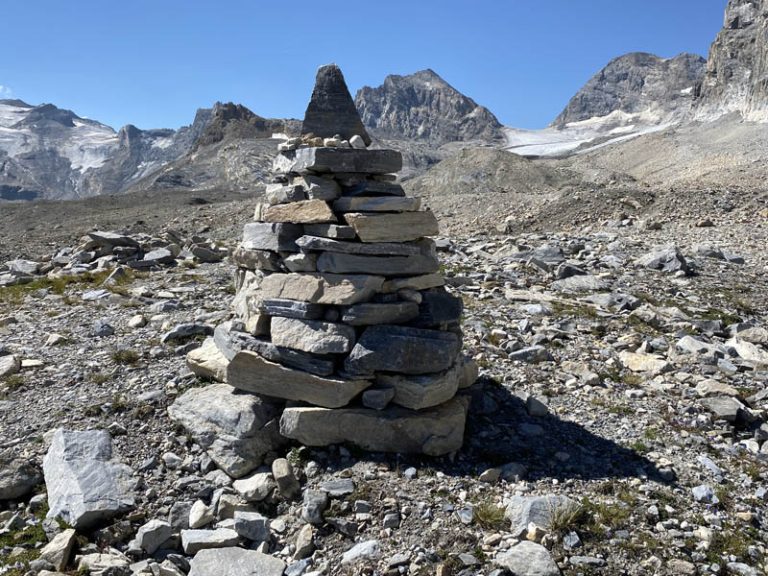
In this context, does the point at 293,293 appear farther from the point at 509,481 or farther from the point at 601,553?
the point at 601,553

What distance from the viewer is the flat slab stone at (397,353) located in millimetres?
Answer: 6430

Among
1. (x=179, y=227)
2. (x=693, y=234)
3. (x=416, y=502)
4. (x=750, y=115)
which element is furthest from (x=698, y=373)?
(x=750, y=115)

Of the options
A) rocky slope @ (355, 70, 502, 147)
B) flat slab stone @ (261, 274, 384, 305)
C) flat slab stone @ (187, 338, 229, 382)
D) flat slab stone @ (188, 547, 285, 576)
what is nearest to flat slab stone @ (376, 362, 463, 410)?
flat slab stone @ (261, 274, 384, 305)

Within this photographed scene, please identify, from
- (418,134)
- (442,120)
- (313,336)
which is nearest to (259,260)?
(313,336)

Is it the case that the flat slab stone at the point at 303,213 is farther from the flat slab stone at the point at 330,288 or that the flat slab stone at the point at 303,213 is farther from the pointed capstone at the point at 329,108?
the pointed capstone at the point at 329,108

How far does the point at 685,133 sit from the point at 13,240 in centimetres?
7087

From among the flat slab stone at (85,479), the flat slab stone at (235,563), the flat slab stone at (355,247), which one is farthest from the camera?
the flat slab stone at (355,247)

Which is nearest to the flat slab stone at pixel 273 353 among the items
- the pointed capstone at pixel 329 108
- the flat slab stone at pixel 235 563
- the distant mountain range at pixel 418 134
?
the flat slab stone at pixel 235 563

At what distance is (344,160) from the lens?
22.3 ft

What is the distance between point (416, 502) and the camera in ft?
18.6

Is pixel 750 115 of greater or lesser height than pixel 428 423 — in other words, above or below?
above

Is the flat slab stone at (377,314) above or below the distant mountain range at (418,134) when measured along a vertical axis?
below

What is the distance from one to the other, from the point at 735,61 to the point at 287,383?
94.1 meters

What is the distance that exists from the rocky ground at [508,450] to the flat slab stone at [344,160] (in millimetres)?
3348
